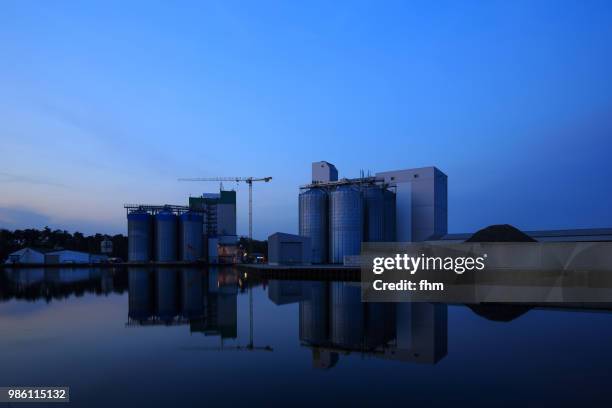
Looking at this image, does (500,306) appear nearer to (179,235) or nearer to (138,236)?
(179,235)

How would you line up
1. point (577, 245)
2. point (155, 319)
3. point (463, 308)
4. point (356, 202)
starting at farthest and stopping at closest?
point (356, 202)
point (577, 245)
point (463, 308)
point (155, 319)

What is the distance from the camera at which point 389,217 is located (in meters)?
64.9

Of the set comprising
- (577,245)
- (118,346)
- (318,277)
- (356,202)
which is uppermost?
(356,202)

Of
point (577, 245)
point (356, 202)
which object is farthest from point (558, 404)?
point (356, 202)

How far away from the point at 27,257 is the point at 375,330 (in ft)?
361

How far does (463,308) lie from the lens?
2384 centimetres

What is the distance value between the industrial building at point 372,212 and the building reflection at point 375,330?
3584cm

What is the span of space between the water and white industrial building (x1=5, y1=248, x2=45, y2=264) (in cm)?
8967

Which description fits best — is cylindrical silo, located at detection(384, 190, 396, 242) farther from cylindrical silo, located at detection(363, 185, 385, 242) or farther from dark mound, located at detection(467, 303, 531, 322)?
dark mound, located at detection(467, 303, 531, 322)

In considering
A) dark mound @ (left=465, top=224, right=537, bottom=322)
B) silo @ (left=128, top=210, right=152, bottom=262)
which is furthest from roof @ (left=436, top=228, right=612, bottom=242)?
silo @ (left=128, top=210, right=152, bottom=262)

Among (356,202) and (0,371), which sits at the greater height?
(356,202)

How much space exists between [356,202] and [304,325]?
44.3 metres

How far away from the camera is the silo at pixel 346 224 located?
6194cm

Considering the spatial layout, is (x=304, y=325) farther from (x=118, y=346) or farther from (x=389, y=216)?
(x=389, y=216)
